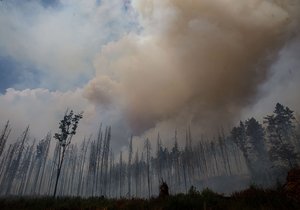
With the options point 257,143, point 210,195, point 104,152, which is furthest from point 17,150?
point 210,195

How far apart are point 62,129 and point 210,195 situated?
103 feet

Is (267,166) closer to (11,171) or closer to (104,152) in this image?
(104,152)

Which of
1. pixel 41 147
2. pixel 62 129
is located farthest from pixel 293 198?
pixel 41 147

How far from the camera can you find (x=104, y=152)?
75.8 meters

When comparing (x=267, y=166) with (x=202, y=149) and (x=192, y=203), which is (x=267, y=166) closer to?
(x=202, y=149)

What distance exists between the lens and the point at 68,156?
97.2m

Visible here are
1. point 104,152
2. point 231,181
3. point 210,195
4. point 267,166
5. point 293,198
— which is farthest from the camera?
point 104,152

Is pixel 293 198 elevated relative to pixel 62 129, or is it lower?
lower

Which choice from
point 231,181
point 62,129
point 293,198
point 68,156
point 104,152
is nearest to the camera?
point 293,198

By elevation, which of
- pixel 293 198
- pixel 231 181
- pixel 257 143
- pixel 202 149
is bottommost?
pixel 293 198

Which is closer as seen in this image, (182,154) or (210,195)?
(210,195)

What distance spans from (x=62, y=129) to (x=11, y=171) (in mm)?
59168

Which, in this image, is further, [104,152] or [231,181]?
[104,152]

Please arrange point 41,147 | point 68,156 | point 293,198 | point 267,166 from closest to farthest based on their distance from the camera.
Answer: point 293,198, point 267,166, point 41,147, point 68,156
